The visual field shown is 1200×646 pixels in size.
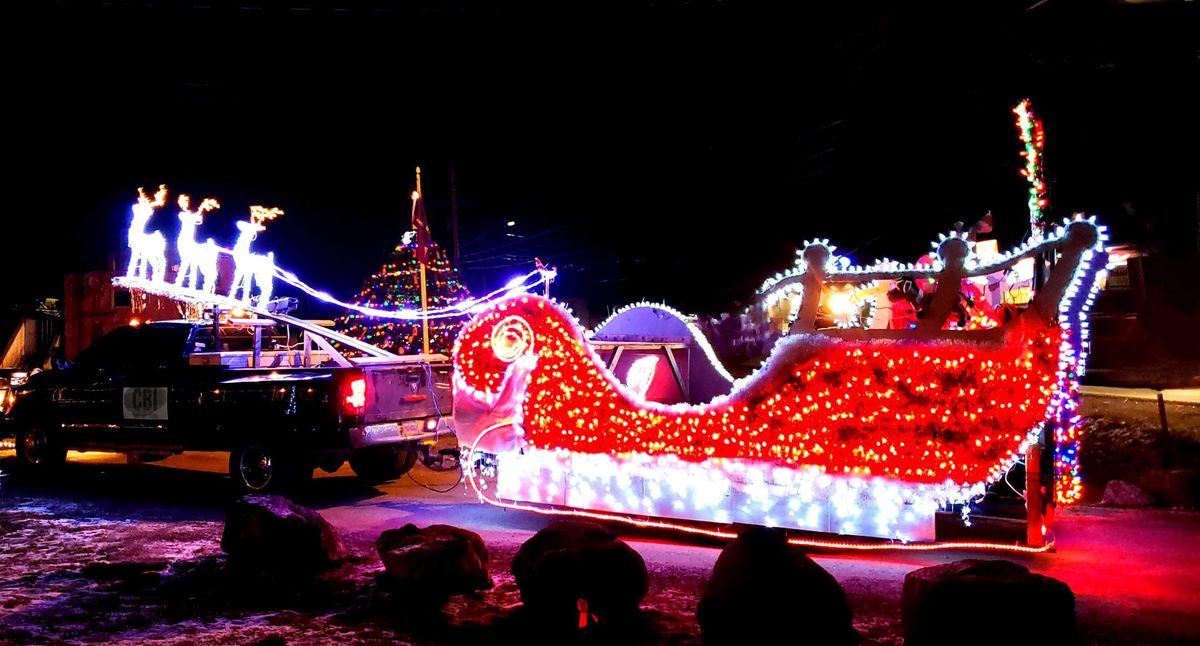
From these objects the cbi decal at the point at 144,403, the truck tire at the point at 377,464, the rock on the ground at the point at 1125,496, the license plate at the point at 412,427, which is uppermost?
the cbi decal at the point at 144,403

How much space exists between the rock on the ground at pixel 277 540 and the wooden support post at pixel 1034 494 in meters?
5.05

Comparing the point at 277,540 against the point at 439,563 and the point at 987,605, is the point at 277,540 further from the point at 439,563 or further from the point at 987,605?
the point at 987,605

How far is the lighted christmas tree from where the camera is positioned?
18031 millimetres

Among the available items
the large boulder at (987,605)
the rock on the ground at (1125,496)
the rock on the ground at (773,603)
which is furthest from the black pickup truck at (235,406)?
the rock on the ground at (1125,496)

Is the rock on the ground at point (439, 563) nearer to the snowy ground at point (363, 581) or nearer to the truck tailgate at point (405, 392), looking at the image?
the snowy ground at point (363, 581)

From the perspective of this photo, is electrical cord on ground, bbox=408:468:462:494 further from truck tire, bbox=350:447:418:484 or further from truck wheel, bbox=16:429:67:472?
truck wheel, bbox=16:429:67:472

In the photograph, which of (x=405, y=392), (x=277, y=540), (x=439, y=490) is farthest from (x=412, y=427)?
(x=277, y=540)

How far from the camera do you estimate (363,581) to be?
6.27 meters

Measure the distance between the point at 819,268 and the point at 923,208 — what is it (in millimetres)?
16648

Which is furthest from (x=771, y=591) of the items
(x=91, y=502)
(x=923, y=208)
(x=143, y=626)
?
(x=923, y=208)

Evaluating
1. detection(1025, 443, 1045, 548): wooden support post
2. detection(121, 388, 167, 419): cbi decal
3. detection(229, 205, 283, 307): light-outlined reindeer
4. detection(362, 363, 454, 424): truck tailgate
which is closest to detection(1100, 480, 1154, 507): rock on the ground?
detection(1025, 443, 1045, 548): wooden support post

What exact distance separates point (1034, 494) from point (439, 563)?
415 centimetres

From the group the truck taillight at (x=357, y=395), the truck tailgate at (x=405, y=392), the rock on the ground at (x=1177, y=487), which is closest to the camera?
the rock on the ground at (x=1177, y=487)

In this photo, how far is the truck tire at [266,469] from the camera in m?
9.62
